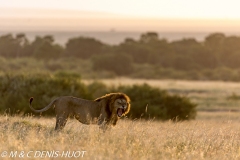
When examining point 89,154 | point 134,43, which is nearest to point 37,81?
point 89,154

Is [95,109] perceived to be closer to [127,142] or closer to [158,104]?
[127,142]

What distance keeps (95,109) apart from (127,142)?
84.8 inches

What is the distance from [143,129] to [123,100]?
744 millimetres

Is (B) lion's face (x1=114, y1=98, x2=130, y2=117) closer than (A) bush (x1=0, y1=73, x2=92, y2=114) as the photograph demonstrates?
Yes

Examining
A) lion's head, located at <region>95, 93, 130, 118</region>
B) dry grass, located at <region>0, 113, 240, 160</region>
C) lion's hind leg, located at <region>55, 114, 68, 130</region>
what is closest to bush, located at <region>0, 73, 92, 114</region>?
lion's hind leg, located at <region>55, 114, 68, 130</region>

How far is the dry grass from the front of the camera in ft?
35.1

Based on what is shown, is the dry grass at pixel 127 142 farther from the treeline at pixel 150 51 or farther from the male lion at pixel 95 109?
the treeline at pixel 150 51

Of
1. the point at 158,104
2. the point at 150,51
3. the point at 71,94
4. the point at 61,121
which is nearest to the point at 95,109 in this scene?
the point at 61,121

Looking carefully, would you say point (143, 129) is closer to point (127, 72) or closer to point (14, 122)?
point (14, 122)

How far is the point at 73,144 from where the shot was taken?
11.3m

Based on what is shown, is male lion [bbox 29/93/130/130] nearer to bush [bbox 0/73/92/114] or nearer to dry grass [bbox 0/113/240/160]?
dry grass [bbox 0/113/240/160]

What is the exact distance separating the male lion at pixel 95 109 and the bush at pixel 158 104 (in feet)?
64.3

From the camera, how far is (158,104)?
3650cm

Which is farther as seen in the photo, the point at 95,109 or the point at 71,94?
the point at 71,94
